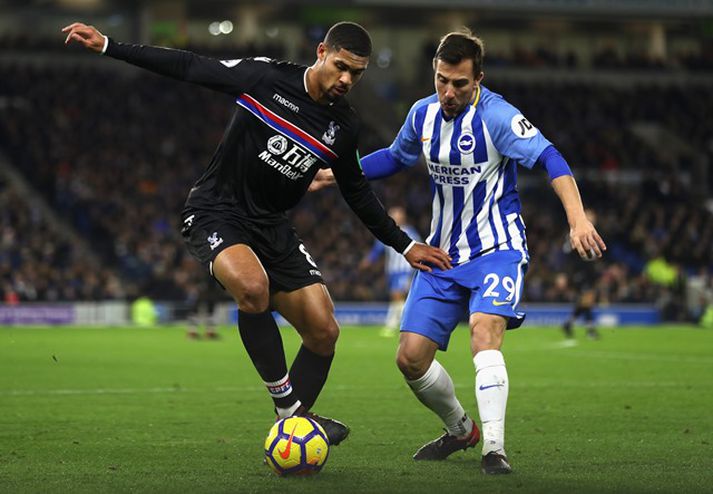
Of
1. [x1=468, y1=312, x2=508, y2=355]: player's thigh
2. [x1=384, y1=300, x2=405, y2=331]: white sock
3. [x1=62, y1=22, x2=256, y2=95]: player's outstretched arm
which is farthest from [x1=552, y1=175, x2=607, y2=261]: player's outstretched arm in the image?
[x1=384, y1=300, x2=405, y2=331]: white sock

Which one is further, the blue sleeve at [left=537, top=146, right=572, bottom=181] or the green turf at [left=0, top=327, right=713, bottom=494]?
the blue sleeve at [left=537, top=146, right=572, bottom=181]

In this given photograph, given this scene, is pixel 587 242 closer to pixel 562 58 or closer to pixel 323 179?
pixel 323 179

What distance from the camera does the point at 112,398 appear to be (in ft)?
36.5

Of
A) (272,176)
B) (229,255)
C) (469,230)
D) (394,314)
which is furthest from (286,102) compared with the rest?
(394,314)

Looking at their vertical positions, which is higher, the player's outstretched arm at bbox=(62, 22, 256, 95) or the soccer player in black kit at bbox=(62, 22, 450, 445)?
the player's outstretched arm at bbox=(62, 22, 256, 95)

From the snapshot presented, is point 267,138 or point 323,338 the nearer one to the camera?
point 267,138

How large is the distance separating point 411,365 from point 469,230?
2.81 ft

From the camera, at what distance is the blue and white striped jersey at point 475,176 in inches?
278

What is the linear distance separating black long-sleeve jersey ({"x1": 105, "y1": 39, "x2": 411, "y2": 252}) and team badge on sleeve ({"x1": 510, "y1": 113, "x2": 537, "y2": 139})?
97 centimetres

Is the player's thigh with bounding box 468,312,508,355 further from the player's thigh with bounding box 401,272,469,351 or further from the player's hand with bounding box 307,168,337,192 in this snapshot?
the player's hand with bounding box 307,168,337,192

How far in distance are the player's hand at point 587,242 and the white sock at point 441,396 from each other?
131cm

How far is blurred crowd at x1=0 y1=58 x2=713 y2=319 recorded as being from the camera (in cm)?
2861

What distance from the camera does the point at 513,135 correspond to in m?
6.93

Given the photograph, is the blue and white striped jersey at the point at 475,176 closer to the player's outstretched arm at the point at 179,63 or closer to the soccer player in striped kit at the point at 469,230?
the soccer player in striped kit at the point at 469,230
